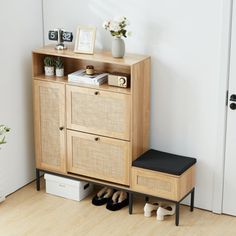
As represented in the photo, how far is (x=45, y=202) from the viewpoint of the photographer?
4.30 meters

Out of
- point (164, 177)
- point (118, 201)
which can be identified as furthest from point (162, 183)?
point (118, 201)

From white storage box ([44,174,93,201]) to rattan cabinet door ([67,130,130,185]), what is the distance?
94 mm

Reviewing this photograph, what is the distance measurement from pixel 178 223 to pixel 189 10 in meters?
1.49

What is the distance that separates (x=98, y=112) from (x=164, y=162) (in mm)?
595

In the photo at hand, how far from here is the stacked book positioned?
13.3 feet

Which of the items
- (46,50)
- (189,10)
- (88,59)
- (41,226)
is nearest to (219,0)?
(189,10)

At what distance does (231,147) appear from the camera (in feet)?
12.9

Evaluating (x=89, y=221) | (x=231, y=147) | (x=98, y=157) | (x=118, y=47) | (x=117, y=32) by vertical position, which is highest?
(x=117, y=32)

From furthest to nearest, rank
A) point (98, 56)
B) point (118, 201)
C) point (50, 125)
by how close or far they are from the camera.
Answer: point (50, 125) → point (118, 201) → point (98, 56)

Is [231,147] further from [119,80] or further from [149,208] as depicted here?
[119,80]

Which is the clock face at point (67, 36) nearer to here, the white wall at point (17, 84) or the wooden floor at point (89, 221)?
the white wall at point (17, 84)

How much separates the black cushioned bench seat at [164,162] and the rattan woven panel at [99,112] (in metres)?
0.27

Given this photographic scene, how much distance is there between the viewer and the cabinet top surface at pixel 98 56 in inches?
154

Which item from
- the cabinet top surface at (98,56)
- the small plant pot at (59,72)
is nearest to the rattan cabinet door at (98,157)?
the small plant pot at (59,72)
